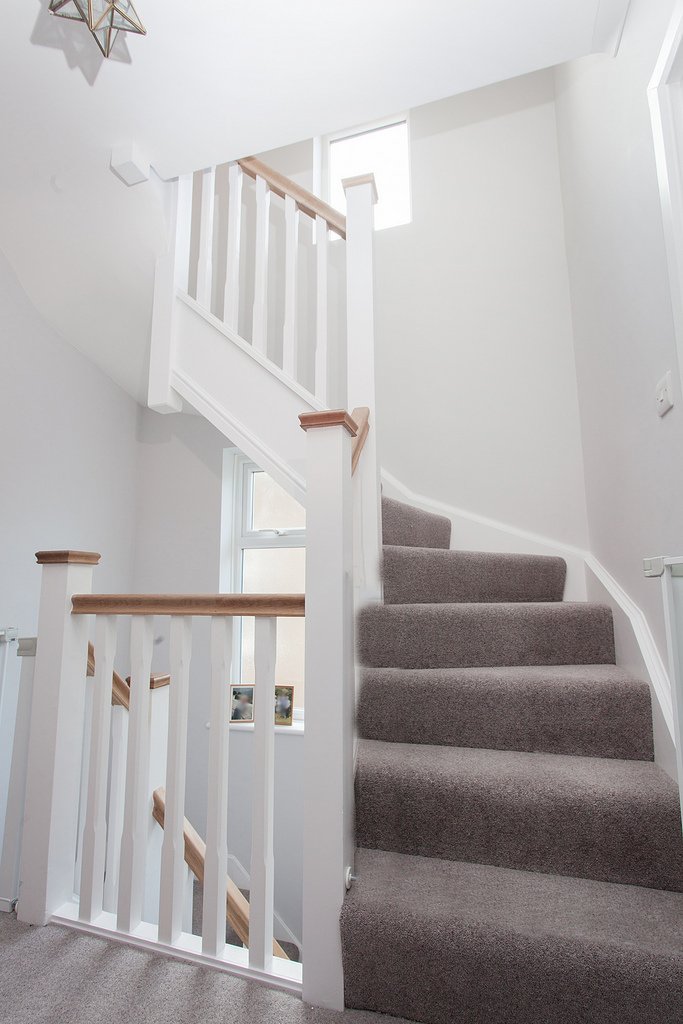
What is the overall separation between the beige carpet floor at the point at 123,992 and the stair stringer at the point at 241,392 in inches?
53.6

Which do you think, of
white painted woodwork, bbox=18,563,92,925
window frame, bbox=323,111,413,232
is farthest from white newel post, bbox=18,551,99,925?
window frame, bbox=323,111,413,232

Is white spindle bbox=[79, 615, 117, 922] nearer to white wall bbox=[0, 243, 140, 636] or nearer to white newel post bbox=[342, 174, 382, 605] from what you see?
white newel post bbox=[342, 174, 382, 605]

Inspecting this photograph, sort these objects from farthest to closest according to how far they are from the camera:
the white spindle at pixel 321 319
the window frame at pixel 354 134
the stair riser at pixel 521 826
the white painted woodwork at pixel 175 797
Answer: the window frame at pixel 354 134 → the white spindle at pixel 321 319 → the white painted woodwork at pixel 175 797 → the stair riser at pixel 521 826

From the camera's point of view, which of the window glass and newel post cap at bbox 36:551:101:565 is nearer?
newel post cap at bbox 36:551:101:565

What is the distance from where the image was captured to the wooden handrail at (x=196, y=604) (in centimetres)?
133

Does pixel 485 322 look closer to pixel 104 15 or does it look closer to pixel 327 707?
pixel 104 15

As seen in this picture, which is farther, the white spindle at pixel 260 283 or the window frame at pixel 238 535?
the window frame at pixel 238 535

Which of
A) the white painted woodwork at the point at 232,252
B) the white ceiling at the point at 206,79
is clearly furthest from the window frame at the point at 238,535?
the white ceiling at the point at 206,79

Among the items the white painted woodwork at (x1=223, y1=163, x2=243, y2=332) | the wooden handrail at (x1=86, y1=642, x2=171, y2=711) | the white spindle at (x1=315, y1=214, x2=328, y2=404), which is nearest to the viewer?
the wooden handrail at (x1=86, y1=642, x2=171, y2=711)

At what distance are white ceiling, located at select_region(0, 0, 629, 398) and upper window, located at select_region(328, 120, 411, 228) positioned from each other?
124 centimetres

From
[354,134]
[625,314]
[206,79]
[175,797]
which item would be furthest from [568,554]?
[354,134]

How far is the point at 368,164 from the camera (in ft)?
11.4

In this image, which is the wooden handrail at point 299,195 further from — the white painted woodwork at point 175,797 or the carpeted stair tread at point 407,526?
the white painted woodwork at point 175,797

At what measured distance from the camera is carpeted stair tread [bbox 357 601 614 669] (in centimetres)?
182
